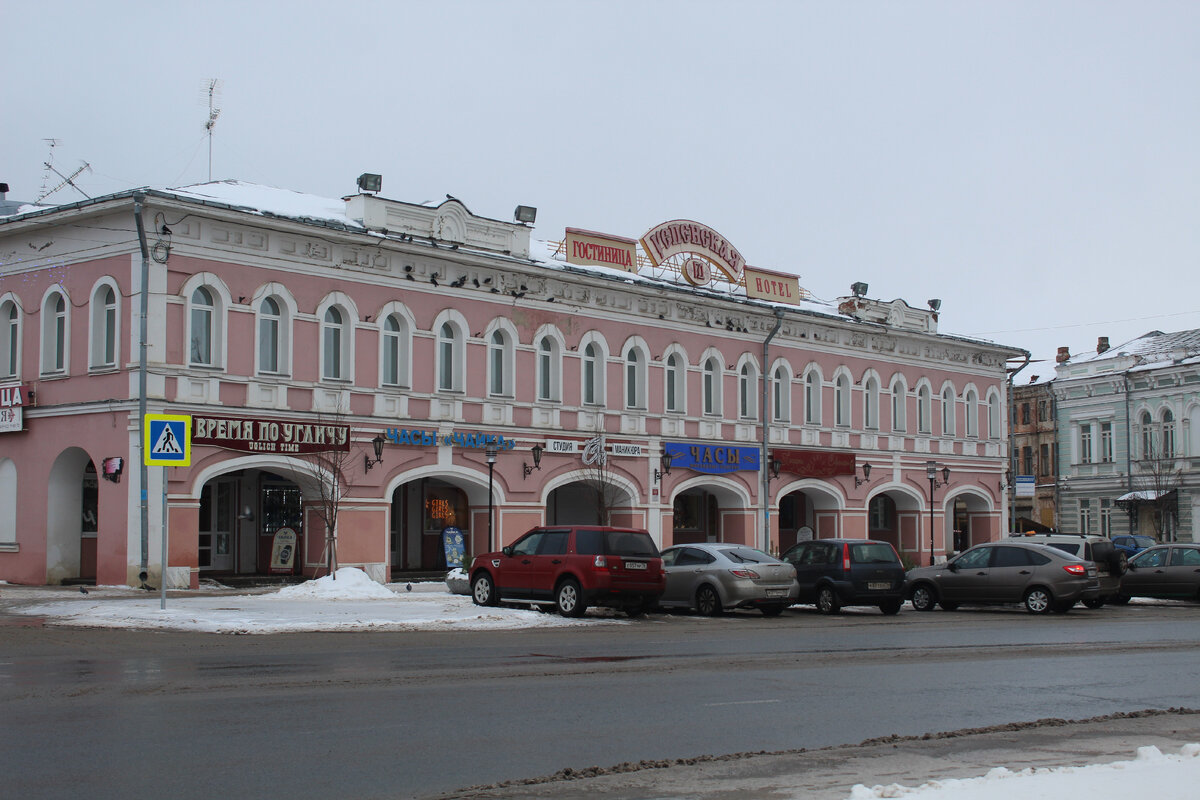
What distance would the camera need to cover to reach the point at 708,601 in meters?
24.0

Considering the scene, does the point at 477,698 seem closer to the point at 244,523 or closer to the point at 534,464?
the point at 244,523

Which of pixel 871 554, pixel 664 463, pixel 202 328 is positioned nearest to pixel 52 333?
pixel 202 328

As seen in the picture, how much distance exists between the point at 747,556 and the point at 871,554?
10.4 ft

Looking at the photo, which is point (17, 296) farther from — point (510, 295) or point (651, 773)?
point (651, 773)

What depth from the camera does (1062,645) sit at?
703 inches

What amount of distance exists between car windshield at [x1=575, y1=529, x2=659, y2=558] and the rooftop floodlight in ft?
46.0

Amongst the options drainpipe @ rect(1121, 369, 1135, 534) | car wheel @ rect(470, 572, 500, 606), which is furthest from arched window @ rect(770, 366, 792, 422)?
drainpipe @ rect(1121, 369, 1135, 534)

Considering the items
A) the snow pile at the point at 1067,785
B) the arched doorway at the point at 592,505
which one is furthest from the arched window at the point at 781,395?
the snow pile at the point at 1067,785

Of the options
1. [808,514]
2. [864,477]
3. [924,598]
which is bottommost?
[924,598]

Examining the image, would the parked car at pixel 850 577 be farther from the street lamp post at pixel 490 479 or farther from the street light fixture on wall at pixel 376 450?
the street light fixture on wall at pixel 376 450

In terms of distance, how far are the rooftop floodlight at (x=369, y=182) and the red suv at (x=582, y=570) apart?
516 inches

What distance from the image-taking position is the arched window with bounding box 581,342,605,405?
1467 inches

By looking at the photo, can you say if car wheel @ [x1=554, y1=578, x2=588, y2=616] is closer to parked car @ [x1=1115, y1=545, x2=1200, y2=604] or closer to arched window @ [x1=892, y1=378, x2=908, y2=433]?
parked car @ [x1=1115, y1=545, x2=1200, y2=604]

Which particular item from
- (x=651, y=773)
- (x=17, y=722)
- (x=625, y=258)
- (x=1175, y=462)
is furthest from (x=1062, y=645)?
(x=1175, y=462)
